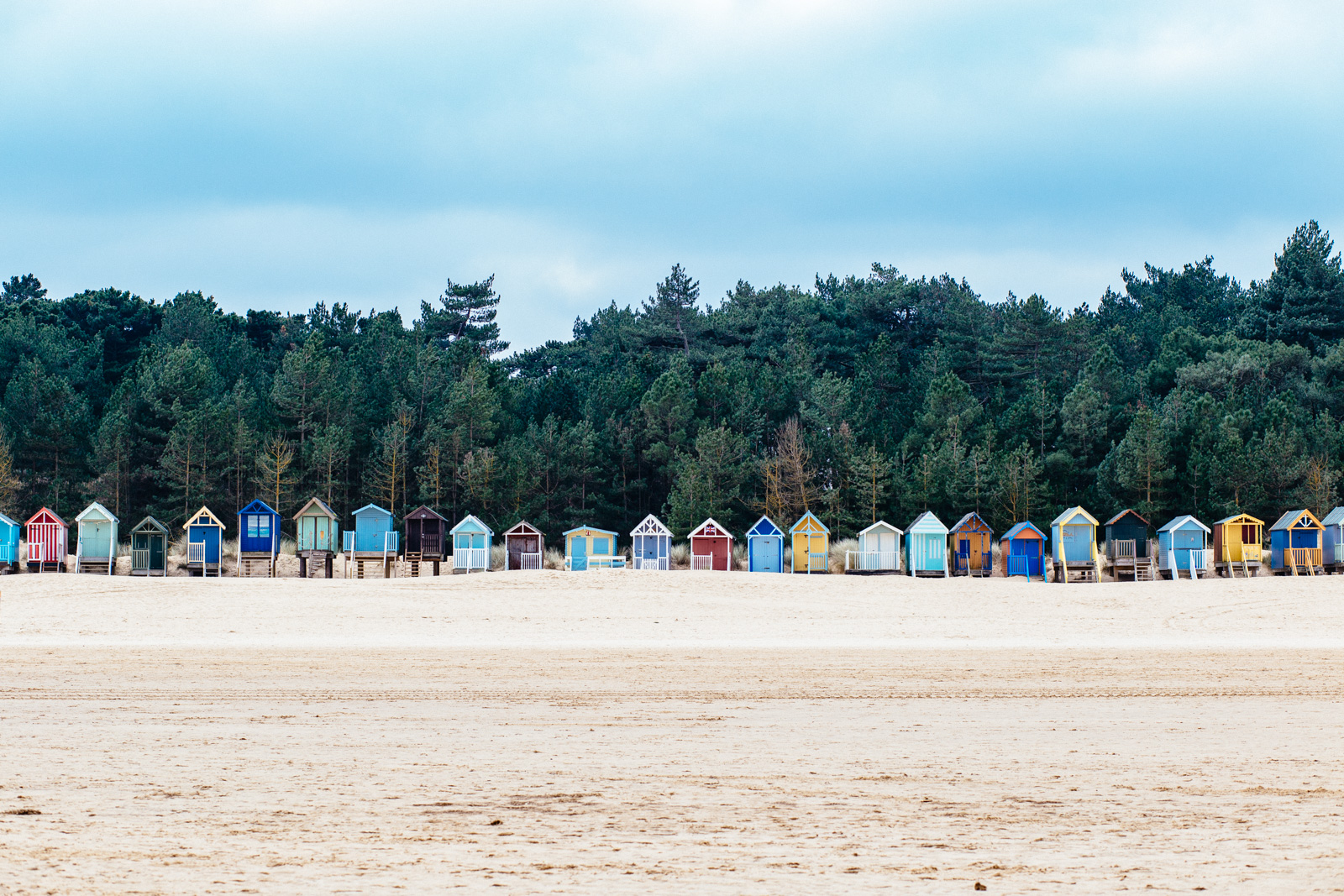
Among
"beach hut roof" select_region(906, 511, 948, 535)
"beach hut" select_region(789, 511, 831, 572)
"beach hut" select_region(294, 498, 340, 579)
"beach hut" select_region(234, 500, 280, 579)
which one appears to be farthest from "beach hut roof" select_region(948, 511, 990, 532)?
"beach hut" select_region(234, 500, 280, 579)

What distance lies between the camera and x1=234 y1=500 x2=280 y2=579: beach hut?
4741 cm

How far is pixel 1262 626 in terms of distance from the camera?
3109cm

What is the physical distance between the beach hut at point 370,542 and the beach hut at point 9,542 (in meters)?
12.5

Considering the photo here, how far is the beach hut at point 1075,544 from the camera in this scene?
48.6 m

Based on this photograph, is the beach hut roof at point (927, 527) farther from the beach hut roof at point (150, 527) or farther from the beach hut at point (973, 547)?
the beach hut roof at point (150, 527)

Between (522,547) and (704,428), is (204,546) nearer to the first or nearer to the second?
(522,547)

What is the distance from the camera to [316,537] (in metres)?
48.1

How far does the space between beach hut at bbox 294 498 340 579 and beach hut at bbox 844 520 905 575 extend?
21.4m

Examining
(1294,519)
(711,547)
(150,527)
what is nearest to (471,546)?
(711,547)

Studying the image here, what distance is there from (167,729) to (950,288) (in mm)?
89050

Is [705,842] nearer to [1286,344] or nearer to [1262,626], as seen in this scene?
[1262,626]

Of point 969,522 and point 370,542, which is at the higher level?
point 969,522

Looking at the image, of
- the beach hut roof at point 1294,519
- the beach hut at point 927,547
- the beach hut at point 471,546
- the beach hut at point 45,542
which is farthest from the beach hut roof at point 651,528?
the beach hut roof at point 1294,519

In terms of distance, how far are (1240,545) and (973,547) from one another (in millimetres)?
10508
